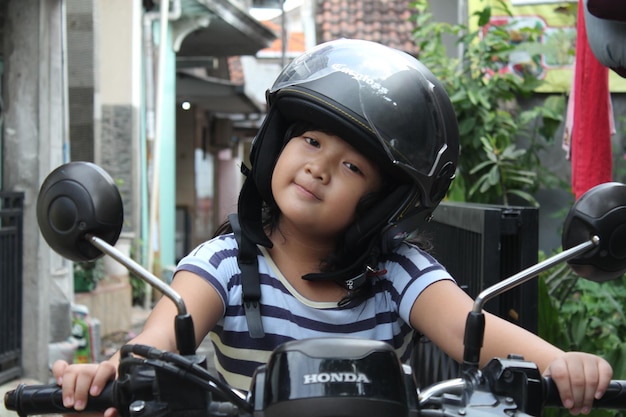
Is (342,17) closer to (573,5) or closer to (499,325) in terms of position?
(573,5)

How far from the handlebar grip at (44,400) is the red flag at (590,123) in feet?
10.2

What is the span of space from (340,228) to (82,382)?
33.2 inches

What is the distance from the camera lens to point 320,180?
6.82 ft

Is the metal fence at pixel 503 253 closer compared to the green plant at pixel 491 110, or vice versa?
the metal fence at pixel 503 253

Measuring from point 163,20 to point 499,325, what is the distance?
1135 centimetres

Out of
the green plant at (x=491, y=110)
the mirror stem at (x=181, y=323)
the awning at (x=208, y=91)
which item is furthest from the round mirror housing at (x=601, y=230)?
the awning at (x=208, y=91)

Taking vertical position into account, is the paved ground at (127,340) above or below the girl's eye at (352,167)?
below

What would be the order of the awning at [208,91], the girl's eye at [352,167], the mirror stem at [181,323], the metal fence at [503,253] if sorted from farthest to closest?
the awning at [208,91]
the metal fence at [503,253]
the girl's eye at [352,167]
the mirror stem at [181,323]

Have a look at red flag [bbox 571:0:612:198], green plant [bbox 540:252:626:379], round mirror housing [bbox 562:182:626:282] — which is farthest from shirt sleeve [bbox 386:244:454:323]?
red flag [bbox 571:0:612:198]

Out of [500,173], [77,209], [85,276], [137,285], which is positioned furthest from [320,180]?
[137,285]

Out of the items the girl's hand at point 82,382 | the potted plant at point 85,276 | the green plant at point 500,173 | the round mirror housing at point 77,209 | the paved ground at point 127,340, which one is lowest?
the paved ground at point 127,340

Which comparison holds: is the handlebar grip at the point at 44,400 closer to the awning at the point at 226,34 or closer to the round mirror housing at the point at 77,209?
the round mirror housing at the point at 77,209

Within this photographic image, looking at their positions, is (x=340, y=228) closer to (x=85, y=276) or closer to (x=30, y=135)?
(x=30, y=135)

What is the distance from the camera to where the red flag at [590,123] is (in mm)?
4191
